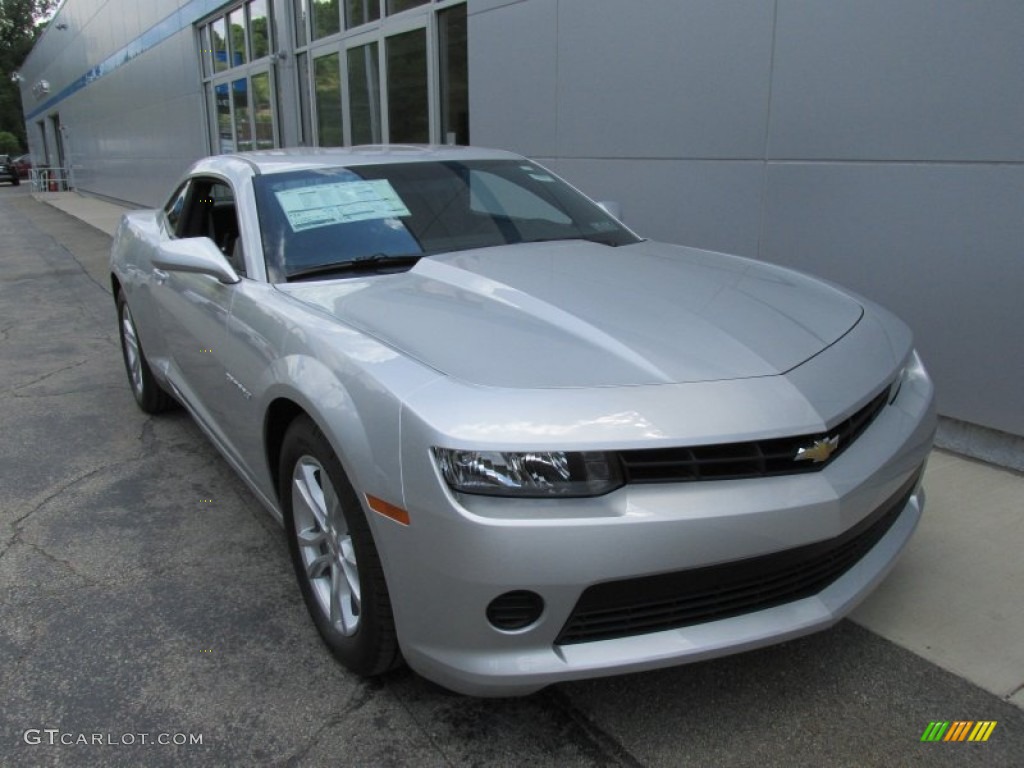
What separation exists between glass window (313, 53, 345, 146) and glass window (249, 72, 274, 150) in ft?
5.49

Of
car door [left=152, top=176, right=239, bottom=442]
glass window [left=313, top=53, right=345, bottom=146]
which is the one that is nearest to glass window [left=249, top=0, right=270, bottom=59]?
glass window [left=313, top=53, right=345, bottom=146]

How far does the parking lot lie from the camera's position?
2.18m

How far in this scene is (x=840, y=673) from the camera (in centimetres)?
244

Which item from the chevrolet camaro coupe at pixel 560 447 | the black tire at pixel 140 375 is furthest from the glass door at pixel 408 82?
the chevrolet camaro coupe at pixel 560 447

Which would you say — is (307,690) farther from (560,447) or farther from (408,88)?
(408,88)

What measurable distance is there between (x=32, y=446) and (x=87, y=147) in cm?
3091

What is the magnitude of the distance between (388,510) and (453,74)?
756 centimetres

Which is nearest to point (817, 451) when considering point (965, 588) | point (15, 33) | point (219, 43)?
point (965, 588)

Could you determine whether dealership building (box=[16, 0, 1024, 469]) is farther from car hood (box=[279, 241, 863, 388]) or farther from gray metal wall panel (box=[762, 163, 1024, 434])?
car hood (box=[279, 241, 863, 388])

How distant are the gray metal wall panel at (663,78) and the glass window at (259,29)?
8.01 m

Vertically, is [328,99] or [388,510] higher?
[328,99]

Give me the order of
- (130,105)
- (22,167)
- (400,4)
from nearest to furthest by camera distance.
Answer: (400,4) → (130,105) → (22,167)

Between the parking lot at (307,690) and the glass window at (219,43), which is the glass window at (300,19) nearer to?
the glass window at (219,43)

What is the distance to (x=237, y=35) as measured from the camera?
1470 centimetres
